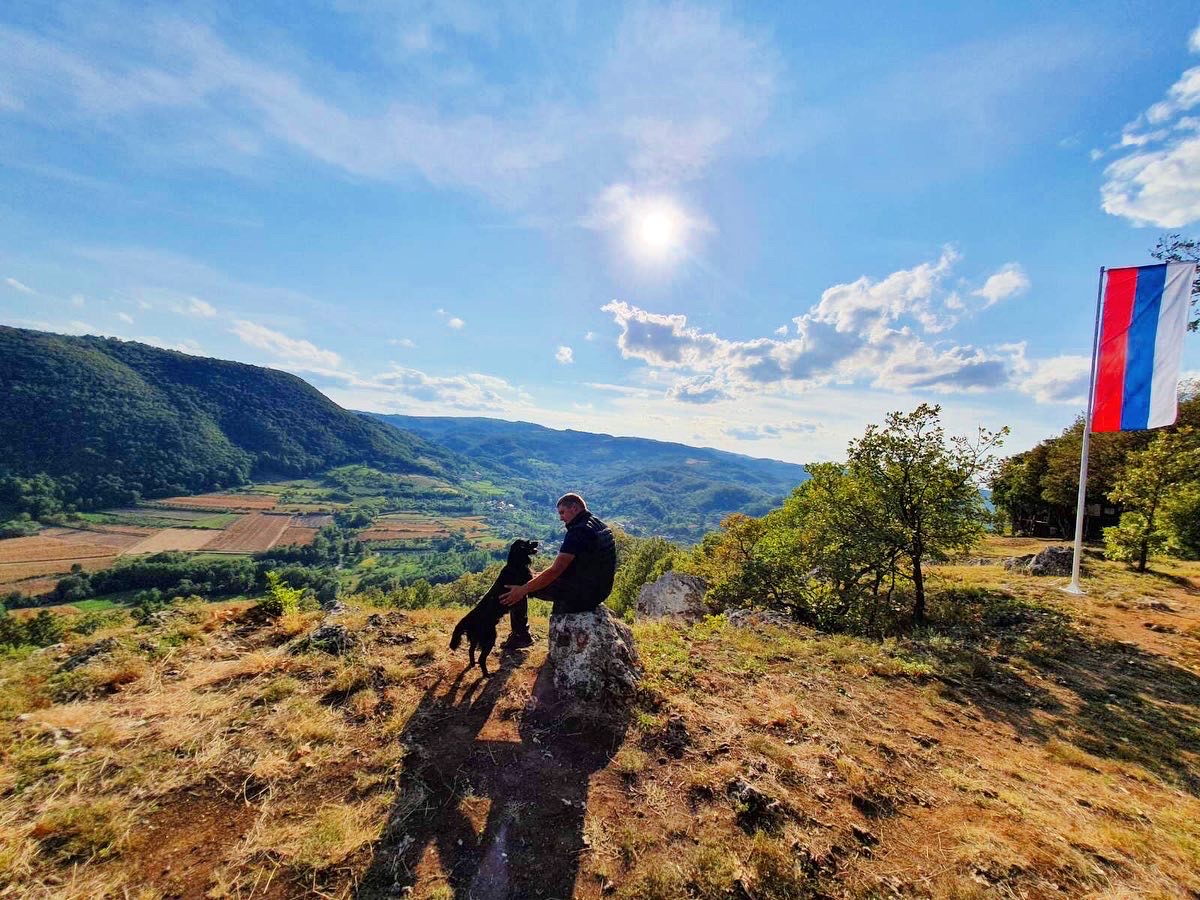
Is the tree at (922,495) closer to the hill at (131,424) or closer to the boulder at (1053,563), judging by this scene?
the boulder at (1053,563)

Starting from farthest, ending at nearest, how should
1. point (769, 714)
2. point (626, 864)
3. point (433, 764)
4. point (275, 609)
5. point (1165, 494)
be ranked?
point (1165, 494)
point (275, 609)
point (769, 714)
point (433, 764)
point (626, 864)

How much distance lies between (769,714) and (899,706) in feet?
8.14

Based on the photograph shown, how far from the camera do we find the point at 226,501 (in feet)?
381

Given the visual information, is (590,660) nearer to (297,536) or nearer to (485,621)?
(485,621)

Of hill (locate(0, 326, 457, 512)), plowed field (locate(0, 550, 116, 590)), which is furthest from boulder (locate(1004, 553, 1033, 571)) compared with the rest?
hill (locate(0, 326, 457, 512))

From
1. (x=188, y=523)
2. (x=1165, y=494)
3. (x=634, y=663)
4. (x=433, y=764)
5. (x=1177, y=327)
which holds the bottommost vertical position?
(x=188, y=523)

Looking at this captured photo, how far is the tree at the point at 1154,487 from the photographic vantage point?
52.3ft

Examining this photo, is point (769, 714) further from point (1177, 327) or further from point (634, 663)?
point (1177, 327)

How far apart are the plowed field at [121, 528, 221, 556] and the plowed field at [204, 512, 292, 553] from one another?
164 cm

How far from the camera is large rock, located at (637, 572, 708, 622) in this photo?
15461 millimetres

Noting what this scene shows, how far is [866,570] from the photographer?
12.3 metres

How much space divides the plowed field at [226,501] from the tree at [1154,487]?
14734cm

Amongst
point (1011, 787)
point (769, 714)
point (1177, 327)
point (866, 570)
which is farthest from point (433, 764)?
point (1177, 327)

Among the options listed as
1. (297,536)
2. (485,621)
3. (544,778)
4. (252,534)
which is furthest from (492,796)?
(252,534)
